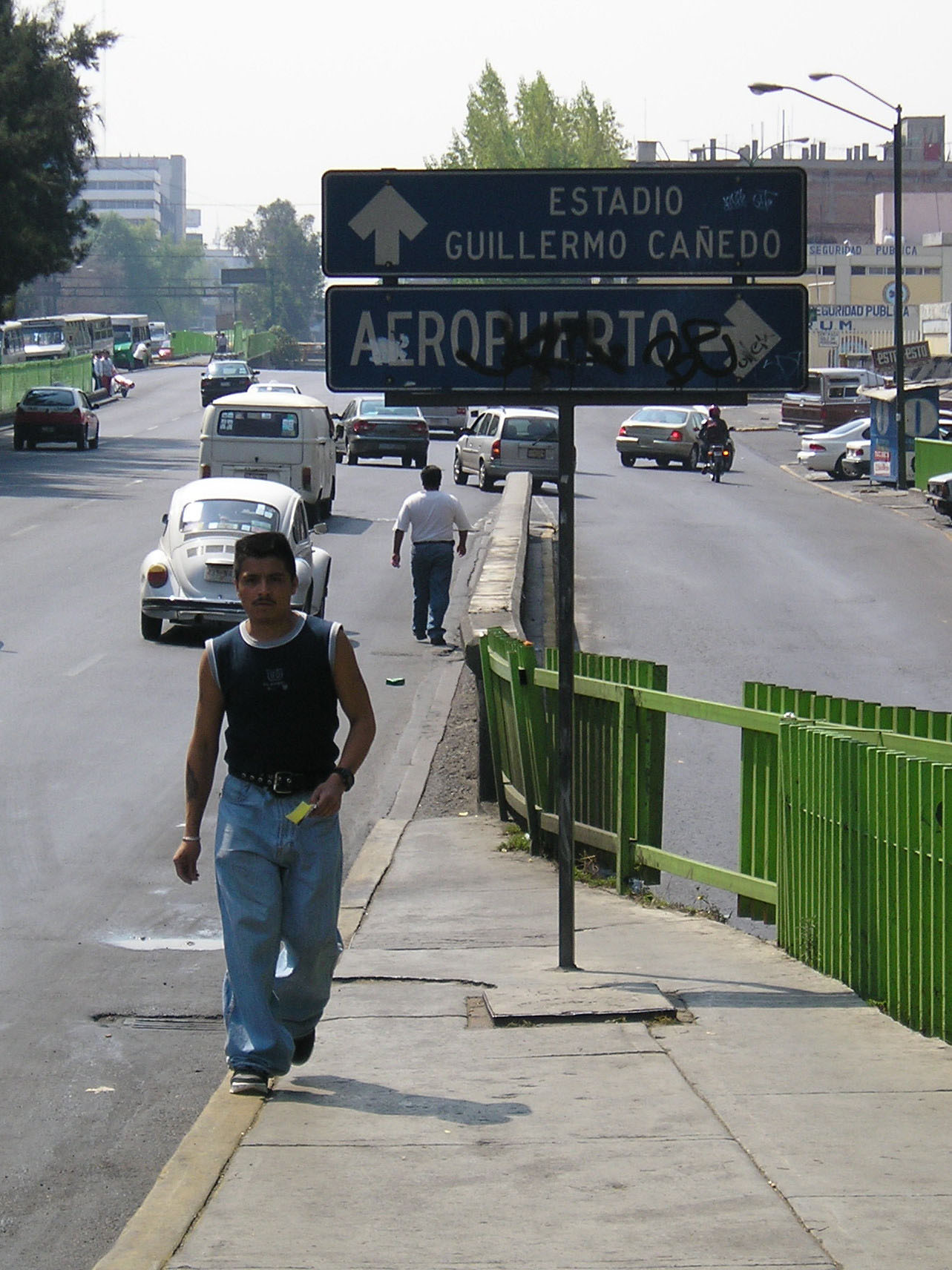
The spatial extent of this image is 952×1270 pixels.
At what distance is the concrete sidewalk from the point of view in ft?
14.0

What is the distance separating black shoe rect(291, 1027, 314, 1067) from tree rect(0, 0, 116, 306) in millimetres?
51155

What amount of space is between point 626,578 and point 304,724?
21015 millimetres

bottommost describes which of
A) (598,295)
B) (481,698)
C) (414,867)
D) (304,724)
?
(414,867)

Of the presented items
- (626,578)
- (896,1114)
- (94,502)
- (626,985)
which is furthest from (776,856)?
(94,502)

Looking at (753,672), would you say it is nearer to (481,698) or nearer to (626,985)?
(481,698)

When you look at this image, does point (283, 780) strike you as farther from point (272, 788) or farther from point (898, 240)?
point (898, 240)

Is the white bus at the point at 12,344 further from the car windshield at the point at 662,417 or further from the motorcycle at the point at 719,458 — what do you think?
the motorcycle at the point at 719,458

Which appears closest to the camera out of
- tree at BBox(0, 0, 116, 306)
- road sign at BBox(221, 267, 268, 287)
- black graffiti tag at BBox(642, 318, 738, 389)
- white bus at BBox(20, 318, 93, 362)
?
Answer: black graffiti tag at BBox(642, 318, 738, 389)

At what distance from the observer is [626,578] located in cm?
2634

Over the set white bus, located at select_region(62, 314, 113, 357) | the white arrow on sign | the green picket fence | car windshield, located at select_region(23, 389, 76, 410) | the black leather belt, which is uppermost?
white bus, located at select_region(62, 314, 113, 357)

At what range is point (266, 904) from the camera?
5.52 m

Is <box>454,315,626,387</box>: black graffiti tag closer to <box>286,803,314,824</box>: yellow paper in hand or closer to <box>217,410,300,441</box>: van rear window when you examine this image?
<box>286,803,314,824</box>: yellow paper in hand

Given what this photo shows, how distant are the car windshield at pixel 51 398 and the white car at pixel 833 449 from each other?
21136 mm

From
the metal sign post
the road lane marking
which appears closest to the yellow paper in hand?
the metal sign post
